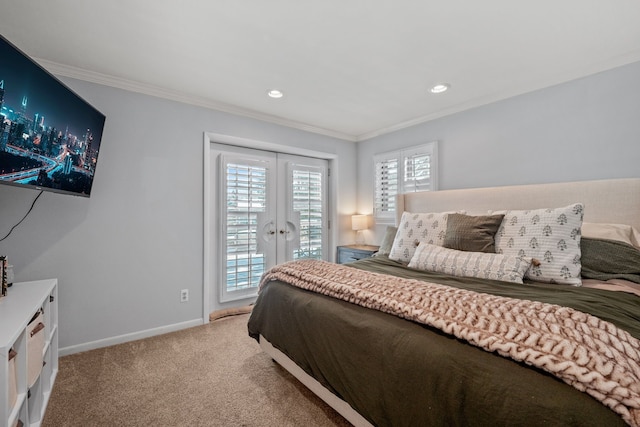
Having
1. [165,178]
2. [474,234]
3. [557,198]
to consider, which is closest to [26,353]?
[165,178]

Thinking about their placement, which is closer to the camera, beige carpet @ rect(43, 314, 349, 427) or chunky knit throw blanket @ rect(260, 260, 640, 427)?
chunky knit throw blanket @ rect(260, 260, 640, 427)

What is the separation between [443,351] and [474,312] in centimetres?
24

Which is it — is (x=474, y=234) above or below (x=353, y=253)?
above

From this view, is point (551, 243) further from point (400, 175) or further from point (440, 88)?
point (400, 175)

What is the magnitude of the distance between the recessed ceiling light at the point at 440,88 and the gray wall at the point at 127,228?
216 centimetres

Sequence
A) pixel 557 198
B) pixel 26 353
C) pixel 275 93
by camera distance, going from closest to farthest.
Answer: pixel 26 353 → pixel 557 198 → pixel 275 93

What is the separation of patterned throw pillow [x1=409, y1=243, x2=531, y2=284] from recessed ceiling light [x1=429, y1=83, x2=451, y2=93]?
1519 millimetres

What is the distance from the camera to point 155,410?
5.43 feet

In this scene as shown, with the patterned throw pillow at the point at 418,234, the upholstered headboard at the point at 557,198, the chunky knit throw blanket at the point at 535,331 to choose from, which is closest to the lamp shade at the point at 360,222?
the upholstered headboard at the point at 557,198

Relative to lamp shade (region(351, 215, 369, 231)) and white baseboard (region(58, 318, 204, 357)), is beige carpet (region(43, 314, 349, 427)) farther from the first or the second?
lamp shade (region(351, 215, 369, 231))

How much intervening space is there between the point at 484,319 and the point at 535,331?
152 mm

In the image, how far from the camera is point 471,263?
1920 millimetres

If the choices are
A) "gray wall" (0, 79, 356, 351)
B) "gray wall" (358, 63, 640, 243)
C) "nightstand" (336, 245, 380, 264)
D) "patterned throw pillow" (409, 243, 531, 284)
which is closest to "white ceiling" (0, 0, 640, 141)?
"gray wall" (358, 63, 640, 243)

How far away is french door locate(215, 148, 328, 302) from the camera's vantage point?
324cm
